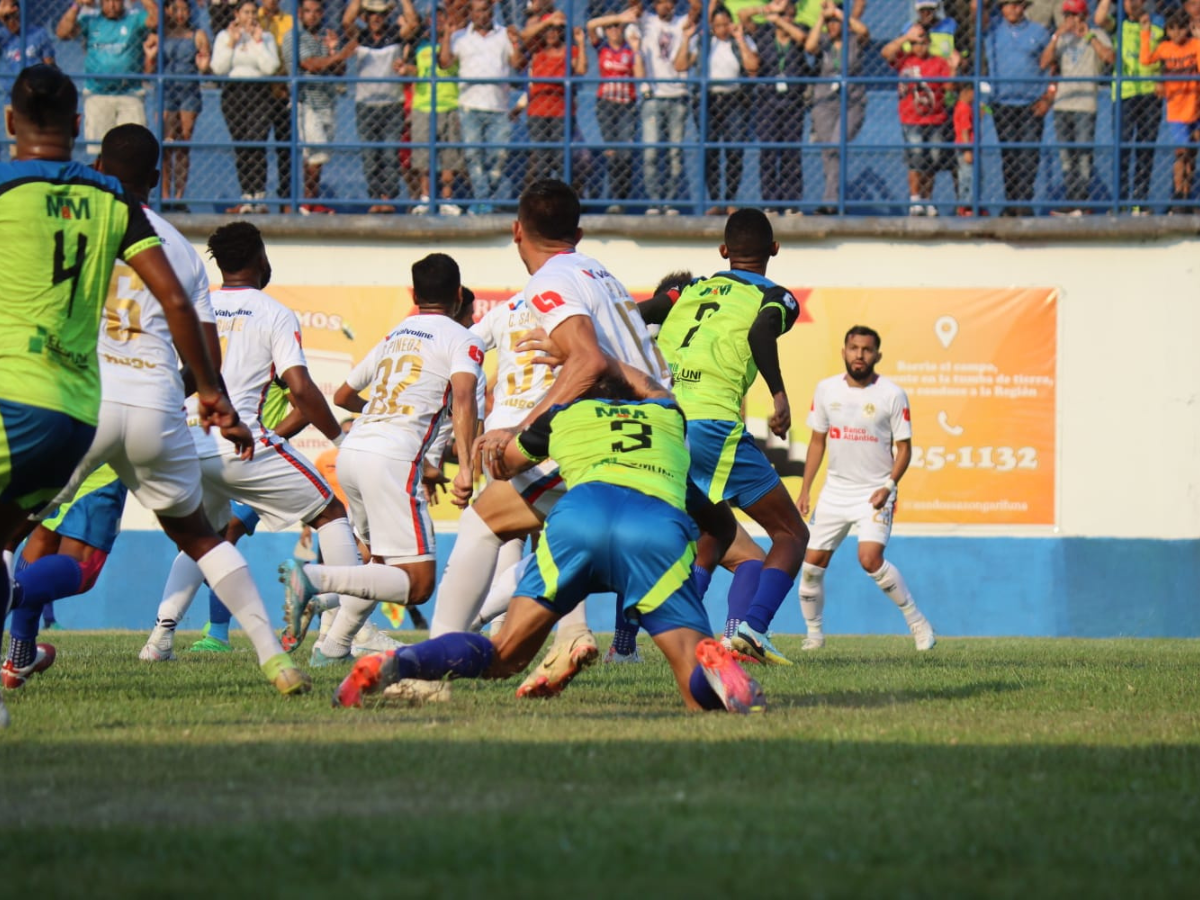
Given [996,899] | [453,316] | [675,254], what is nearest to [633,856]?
[996,899]

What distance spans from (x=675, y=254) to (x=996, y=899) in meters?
15.3

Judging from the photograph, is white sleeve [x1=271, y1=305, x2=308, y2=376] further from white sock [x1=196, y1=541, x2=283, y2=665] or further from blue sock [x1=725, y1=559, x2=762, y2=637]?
blue sock [x1=725, y1=559, x2=762, y2=637]

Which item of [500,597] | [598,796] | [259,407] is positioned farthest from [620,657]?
[598,796]

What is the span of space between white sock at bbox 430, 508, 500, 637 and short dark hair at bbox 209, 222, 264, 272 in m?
2.76

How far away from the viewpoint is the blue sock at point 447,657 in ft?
18.7

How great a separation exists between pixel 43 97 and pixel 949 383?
1306 cm

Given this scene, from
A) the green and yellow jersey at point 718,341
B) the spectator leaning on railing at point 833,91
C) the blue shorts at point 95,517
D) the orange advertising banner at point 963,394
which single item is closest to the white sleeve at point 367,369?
the blue shorts at point 95,517

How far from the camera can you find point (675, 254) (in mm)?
18094

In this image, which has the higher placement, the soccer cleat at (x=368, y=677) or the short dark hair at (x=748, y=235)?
the short dark hair at (x=748, y=235)

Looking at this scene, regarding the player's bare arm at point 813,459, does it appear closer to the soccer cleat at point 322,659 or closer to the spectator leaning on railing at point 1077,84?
the soccer cleat at point 322,659

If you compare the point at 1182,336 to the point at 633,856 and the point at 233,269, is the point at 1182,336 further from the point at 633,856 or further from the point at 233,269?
the point at 633,856

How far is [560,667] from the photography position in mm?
6250

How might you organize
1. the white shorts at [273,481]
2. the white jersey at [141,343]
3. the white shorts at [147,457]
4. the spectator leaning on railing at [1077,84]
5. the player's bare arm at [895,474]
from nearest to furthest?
the white shorts at [147,457], the white jersey at [141,343], the white shorts at [273,481], the player's bare arm at [895,474], the spectator leaning on railing at [1077,84]

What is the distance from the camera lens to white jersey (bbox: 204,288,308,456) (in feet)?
28.7
